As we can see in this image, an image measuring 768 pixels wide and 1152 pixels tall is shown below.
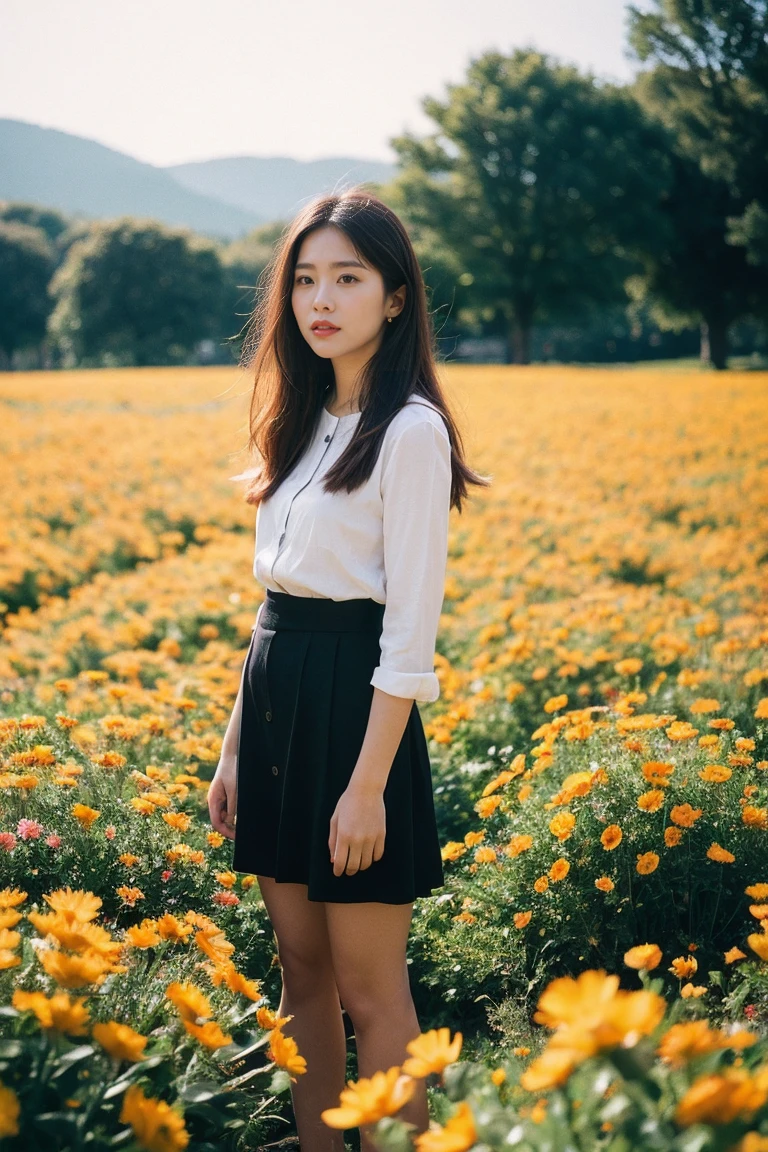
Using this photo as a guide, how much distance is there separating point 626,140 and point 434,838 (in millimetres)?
37759

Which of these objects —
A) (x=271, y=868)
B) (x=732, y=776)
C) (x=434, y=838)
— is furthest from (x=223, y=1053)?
(x=732, y=776)

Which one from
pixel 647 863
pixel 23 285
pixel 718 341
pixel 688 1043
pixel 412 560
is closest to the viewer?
pixel 688 1043

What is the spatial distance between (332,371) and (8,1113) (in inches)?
63.4

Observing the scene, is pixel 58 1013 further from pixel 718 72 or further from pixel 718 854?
pixel 718 72

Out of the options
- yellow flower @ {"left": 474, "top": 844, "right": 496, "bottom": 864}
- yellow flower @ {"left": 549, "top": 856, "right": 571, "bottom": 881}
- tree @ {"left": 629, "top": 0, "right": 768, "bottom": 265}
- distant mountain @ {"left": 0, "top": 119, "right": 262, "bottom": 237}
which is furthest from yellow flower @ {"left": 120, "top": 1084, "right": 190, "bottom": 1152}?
distant mountain @ {"left": 0, "top": 119, "right": 262, "bottom": 237}

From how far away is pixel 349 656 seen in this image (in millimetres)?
1904

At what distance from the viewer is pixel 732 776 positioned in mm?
2600

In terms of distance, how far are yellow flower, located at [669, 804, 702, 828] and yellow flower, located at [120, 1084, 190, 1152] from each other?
4.65 feet

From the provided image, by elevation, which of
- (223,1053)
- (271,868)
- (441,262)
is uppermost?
(441,262)

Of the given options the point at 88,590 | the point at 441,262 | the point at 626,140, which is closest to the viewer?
the point at 88,590

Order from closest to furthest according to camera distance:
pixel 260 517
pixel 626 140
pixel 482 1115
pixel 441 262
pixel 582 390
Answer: pixel 482 1115 < pixel 260 517 < pixel 582 390 < pixel 626 140 < pixel 441 262

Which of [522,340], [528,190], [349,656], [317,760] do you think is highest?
[528,190]

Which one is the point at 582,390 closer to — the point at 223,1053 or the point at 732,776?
the point at 732,776

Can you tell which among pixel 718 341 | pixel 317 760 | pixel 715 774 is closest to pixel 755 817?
pixel 715 774
